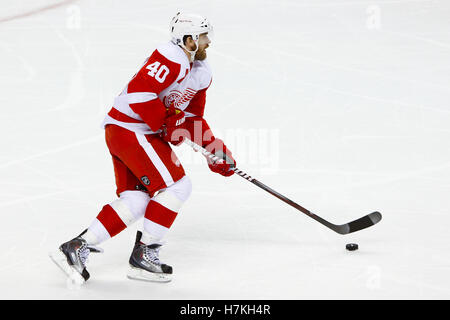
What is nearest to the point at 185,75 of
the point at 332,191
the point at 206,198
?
the point at 206,198

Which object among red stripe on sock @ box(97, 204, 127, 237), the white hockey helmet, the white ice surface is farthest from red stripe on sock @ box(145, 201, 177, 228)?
the white hockey helmet

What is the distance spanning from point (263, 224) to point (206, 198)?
0.49 metres

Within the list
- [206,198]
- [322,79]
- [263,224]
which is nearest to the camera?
[263,224]

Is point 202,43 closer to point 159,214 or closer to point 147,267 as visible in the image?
point 159,214

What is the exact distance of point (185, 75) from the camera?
3.01 m

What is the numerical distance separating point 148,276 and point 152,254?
3.8 inches

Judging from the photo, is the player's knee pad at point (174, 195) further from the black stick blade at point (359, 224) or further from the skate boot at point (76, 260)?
the black stick blade at point (359, 224)

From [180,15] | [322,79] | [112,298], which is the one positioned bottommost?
[112,298]

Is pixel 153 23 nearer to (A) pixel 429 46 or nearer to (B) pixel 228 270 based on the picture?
(A) pixel 429 46

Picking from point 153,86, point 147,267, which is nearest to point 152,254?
point 147,267

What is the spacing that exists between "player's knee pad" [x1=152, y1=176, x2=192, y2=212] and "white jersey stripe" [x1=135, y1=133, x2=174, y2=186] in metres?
0.03

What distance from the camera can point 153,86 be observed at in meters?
2.93

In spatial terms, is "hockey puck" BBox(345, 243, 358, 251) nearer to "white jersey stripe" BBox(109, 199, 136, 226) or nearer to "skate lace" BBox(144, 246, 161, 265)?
"skate lace" BBox(144, 246, 161, 265)

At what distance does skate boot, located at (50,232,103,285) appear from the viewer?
290cm
